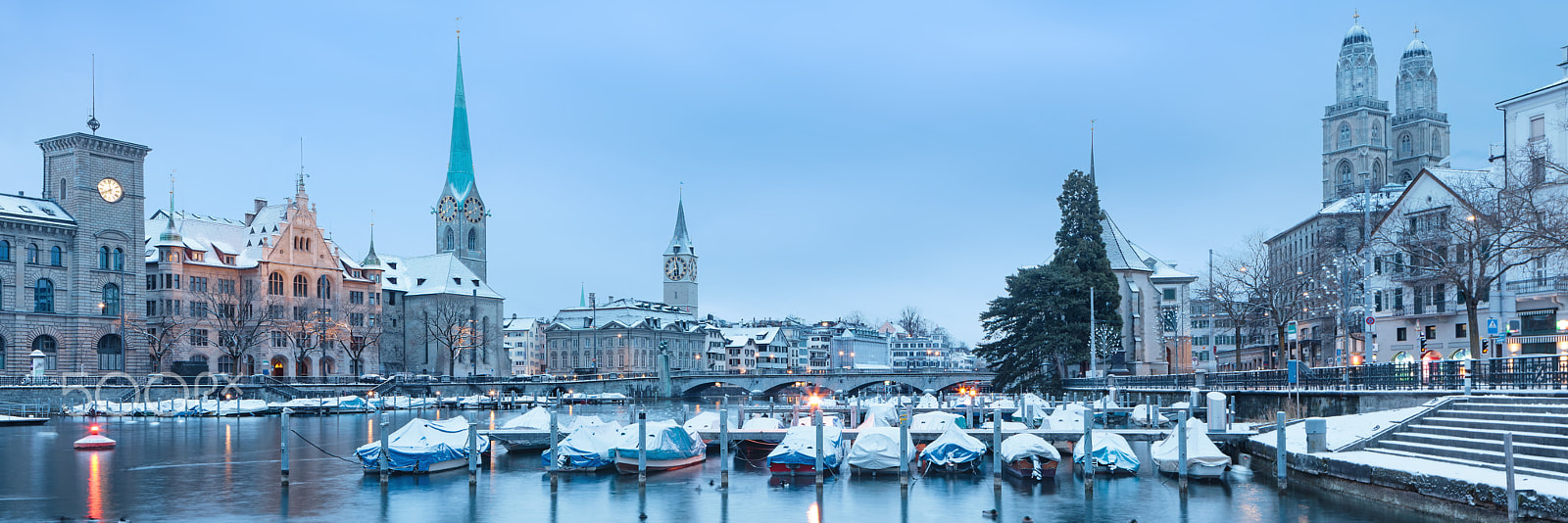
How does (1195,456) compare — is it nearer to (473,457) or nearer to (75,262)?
(473,457)

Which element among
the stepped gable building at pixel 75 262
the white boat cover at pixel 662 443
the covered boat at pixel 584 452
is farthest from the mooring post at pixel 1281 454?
the stepped gable building at pixel 75 262

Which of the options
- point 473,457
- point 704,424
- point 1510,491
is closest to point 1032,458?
point 704,424

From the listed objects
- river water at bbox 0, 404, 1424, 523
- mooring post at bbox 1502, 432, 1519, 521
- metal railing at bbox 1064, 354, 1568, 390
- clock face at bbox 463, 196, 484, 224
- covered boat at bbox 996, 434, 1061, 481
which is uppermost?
clock face at bbox 463, 196, 484, 224

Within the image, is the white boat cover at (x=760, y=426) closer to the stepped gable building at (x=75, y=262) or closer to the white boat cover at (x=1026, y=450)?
the white boat cover at (x=1026, y=450)

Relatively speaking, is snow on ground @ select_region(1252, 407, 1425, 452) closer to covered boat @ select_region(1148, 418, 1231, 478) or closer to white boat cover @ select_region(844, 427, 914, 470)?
covered boat @ select_region(1148, 418, 1231, 478)

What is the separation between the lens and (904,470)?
1495 inches

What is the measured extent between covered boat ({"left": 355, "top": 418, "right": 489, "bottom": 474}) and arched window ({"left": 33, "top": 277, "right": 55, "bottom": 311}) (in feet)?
228

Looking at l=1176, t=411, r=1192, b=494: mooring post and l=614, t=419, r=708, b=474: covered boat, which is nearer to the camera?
l=1176, t=411, r=1192, b=494: mooring post

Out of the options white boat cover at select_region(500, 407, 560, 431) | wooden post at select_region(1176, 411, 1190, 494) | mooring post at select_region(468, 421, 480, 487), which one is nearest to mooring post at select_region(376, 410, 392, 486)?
mooring post at select_region(468, 421, 480, 487)

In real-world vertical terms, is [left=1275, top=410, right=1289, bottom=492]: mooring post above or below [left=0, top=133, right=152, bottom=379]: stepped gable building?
below

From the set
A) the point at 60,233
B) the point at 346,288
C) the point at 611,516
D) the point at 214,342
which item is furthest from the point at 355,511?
the point at 346,288

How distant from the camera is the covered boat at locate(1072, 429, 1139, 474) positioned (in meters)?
40.7

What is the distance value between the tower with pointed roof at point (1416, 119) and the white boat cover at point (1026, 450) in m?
149

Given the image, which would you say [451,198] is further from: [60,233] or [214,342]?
[60,233]
